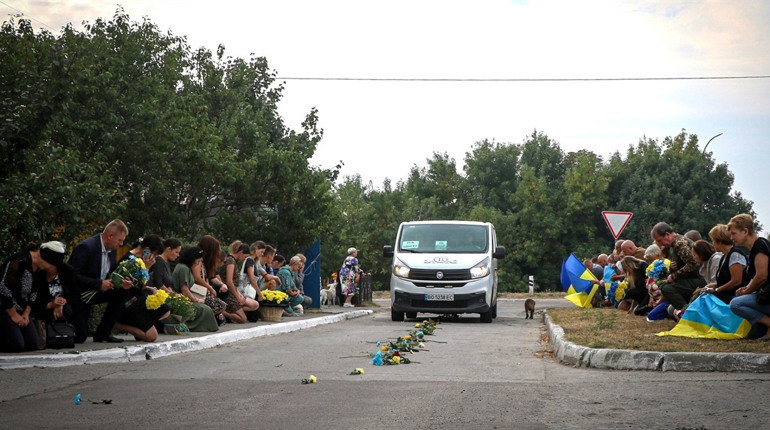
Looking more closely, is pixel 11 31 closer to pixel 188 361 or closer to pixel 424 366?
pixel 188 361

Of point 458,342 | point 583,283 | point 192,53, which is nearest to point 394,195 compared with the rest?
point 192,53

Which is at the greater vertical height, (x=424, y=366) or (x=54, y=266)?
(x=54, y=266)

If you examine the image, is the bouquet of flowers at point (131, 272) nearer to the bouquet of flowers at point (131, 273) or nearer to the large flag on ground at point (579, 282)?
the bouquet of flowers at point (131, 273)

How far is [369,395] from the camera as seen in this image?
8.45 m

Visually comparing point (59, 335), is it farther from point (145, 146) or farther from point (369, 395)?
point (145, 146)

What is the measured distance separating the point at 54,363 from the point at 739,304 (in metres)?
7.82

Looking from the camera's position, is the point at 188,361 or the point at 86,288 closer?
the point at 188,361

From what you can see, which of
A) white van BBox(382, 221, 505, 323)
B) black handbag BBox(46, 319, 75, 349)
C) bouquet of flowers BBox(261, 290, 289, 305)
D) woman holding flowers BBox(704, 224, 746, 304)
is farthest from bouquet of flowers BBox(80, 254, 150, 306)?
white van BBox(382, 221, 505, 323)

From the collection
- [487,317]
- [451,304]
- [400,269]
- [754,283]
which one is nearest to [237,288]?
[400,269]

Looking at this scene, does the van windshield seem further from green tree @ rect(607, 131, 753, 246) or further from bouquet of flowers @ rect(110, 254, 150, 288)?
green tree @ rect(607, 131, 753, 246)

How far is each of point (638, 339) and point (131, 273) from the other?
6.50 m

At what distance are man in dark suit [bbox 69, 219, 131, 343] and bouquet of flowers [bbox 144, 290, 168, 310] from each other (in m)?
0.34

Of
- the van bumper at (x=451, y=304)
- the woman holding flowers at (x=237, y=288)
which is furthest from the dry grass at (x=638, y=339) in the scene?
the woman holding flowers at (x=237, y=288)

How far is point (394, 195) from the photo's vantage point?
11181 cm
